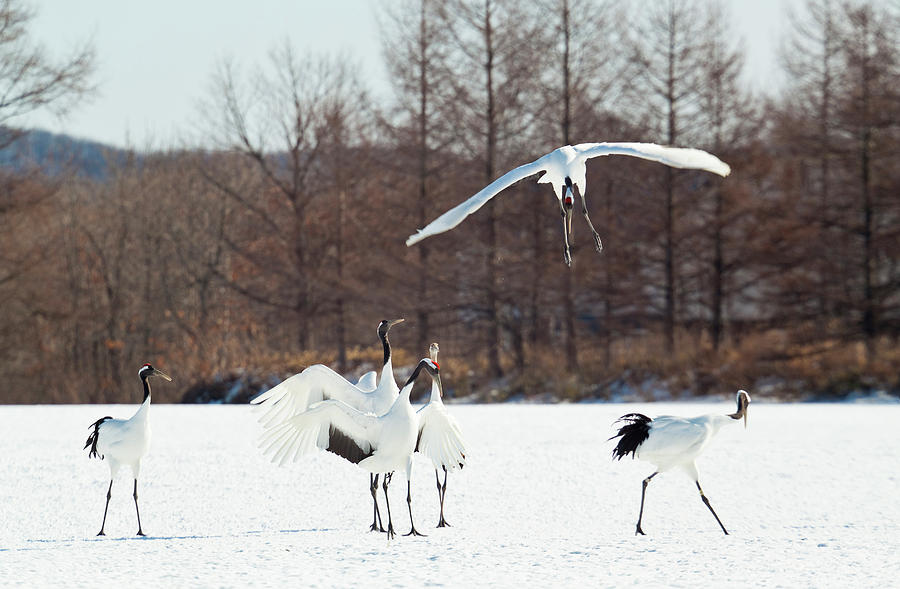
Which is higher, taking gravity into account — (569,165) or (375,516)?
(569,165)

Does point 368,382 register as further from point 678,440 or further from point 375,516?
point 678,440

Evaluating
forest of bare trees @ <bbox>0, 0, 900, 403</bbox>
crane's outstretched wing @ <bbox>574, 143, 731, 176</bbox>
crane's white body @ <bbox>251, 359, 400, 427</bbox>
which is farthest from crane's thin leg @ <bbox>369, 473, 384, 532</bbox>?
forest of bare trees @ <bbox>0, 0, 900, 403</bbox>

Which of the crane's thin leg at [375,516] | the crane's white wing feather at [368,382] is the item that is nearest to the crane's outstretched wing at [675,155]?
the crane's white wing feather at [368,382]

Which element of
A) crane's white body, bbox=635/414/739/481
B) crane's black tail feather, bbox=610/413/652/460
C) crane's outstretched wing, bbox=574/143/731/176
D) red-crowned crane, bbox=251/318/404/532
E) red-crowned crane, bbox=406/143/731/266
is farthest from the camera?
red-crowned crane, bbox=251/318/404/532

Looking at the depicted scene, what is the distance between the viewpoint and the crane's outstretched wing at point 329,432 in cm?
752

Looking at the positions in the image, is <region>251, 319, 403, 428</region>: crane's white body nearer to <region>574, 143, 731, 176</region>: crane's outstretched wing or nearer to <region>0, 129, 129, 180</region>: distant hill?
<region>574, 143, 731, 176</region>: crane's outstretched wing

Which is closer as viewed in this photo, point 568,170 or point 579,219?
point 568,170

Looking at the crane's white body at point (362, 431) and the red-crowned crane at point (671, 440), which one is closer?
the crane's white body at point (362, 431)

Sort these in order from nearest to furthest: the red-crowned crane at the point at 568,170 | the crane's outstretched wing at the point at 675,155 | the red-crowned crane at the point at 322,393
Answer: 1. the crane's outstretched wing at the point at 675,155
2. the red-crowned crane at the point at 568,170
3. the red-crowned crane at the point at 322,393

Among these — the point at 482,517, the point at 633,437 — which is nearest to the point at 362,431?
the point at 482,517

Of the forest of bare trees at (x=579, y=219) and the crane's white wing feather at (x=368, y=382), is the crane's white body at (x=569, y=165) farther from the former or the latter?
the forest of bare trees at (x=579, y=219)

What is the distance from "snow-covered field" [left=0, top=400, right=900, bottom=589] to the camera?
21.0 ft

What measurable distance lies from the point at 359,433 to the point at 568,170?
252cm

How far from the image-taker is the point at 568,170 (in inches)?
311
